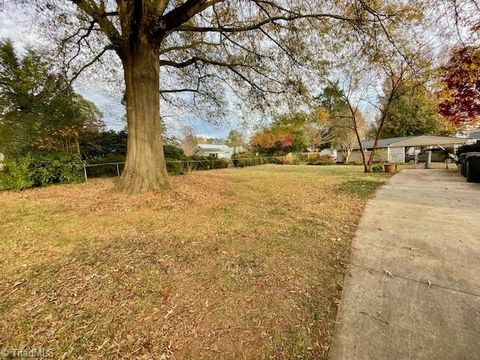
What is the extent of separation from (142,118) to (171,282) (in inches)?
184

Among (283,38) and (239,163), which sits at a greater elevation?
(283,38)

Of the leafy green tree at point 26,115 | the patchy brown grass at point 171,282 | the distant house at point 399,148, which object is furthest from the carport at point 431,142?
the leafy green tree at point 26,115

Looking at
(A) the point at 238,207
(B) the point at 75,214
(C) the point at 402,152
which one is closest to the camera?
(B) the point at 75,214

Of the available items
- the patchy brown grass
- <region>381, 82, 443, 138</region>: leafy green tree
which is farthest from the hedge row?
<region>381, 82, 443, 138</region>: leafy green tree

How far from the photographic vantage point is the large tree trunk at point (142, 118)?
18.5ft

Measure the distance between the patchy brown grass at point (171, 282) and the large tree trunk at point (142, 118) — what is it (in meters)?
1.33

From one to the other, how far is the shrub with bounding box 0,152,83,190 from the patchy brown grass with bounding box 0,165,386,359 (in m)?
3.51

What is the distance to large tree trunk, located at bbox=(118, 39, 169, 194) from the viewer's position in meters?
5.64

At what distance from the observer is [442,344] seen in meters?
1.58

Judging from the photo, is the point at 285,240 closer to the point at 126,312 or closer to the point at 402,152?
the point at 126,312

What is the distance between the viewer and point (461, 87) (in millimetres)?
11172

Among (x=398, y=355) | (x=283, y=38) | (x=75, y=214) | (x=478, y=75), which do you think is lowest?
(x=398, y=355)

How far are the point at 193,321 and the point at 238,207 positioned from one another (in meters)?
3.42

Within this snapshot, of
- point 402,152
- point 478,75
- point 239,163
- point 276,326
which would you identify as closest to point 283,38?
point 478,75
